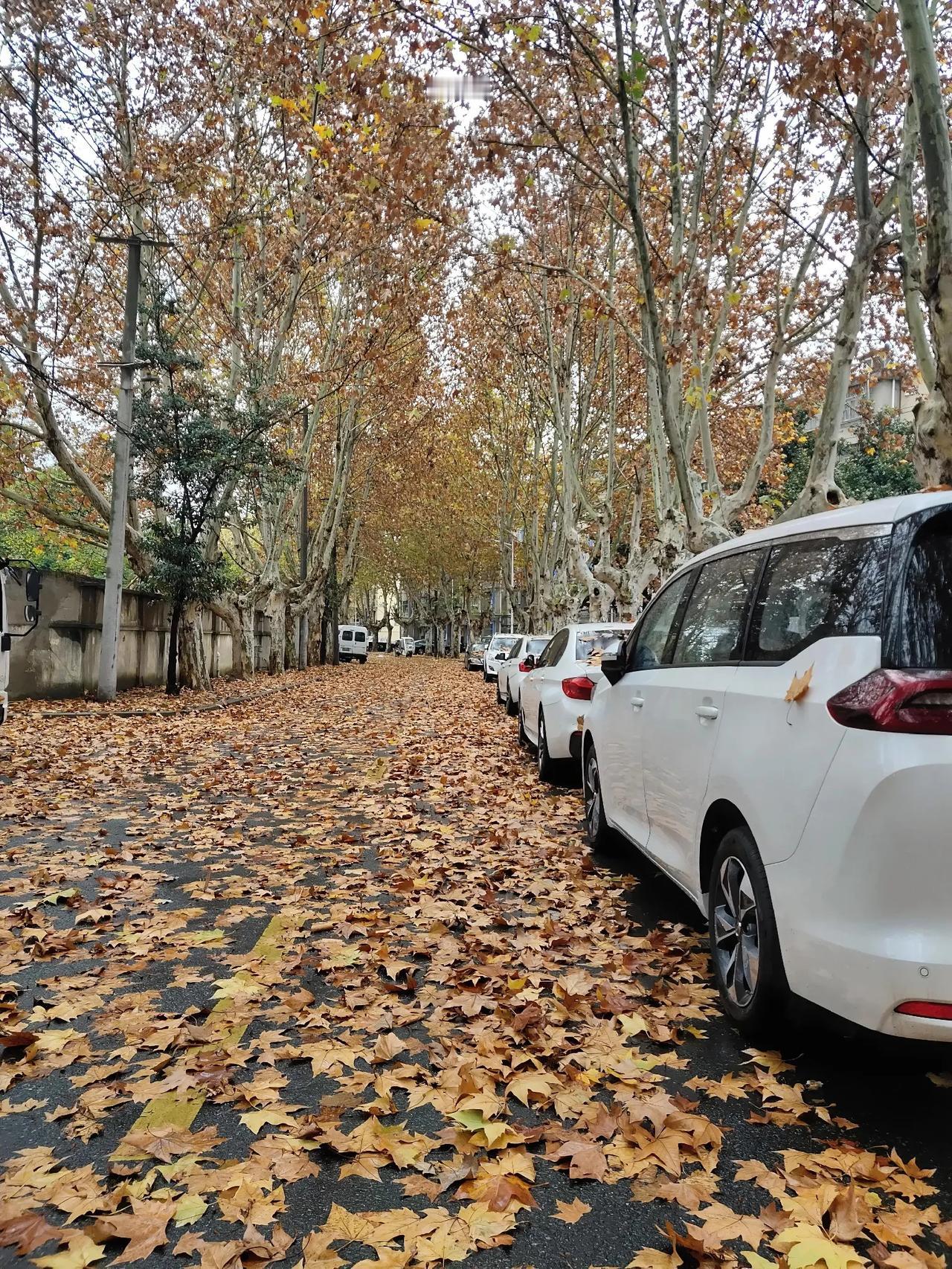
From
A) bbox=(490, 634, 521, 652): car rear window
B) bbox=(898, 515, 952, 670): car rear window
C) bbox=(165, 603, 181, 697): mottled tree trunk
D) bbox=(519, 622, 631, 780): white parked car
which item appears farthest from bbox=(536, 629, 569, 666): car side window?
bbox=(490, 634, 521, 652): car rear window

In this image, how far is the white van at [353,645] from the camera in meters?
50.2

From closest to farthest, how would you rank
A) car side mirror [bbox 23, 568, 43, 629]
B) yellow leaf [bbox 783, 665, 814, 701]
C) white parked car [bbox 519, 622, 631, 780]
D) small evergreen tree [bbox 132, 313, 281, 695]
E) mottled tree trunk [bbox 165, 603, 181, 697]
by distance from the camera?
yellow leaf [bbox 783, 665, 814, 701] → white parked car [bbox 519, 622, 631, 780] → car side mirror [bbox 23, 568, 43, 629] → small evergreen tree [bbox 132, 313, 281, 695] → mottled tree trunk [bbox 165, 603, 181, 697]

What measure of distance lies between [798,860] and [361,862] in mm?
3892

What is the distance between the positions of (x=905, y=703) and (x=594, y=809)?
13.5 ft

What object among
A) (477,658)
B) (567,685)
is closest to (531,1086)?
(567,685)

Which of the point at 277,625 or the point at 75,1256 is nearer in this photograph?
the point at 75,1256

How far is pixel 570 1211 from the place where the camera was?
240cm

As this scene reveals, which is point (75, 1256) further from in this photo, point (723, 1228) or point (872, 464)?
point (872, 464)

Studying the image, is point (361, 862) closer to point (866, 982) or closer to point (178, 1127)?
point (178, 1127)

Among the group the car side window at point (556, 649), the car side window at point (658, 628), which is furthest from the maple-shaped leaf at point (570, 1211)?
the car side window at point (556, 649)

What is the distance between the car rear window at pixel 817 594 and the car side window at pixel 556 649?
6132 millimetres

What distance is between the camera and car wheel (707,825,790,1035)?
307 cm

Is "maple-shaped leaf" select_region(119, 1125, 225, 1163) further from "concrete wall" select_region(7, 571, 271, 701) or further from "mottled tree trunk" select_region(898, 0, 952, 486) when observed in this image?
"concrete wall" select_region(7, 571, 271, 701)

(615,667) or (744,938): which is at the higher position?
(615,667)
